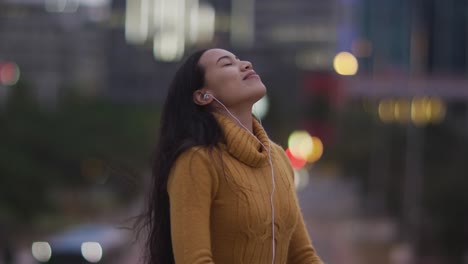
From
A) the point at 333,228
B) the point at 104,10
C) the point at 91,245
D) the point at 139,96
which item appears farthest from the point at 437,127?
the point at 104,10

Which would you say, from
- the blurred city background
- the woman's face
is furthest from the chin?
the blurred city background

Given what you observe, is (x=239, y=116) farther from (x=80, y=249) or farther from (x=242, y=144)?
(x=80, y=249)

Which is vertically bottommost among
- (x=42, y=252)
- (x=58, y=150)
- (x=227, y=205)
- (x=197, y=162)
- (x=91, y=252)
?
(x=58, y=150)

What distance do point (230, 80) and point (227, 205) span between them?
42 cm

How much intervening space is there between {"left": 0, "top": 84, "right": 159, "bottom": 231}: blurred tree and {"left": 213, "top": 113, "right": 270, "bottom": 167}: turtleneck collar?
18366 mm

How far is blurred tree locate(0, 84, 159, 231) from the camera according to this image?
28.6 m

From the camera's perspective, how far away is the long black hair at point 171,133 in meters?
3.39

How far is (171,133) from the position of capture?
3436 millimetres

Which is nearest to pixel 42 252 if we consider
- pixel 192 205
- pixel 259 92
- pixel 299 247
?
pixel 299 247

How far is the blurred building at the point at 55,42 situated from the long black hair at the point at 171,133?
76.7 meters

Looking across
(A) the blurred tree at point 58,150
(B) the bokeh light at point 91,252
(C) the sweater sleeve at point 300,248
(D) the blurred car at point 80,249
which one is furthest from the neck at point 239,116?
(A) the blurred tree at point 58,150

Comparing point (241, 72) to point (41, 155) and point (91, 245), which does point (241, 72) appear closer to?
point (91, 245)

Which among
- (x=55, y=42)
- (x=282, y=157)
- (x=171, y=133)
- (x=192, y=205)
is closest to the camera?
(x=192, y=205)

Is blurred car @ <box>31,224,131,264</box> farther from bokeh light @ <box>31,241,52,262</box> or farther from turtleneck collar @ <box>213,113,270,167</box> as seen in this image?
turtleneck collar @ <box>213,113,270,167</box>
